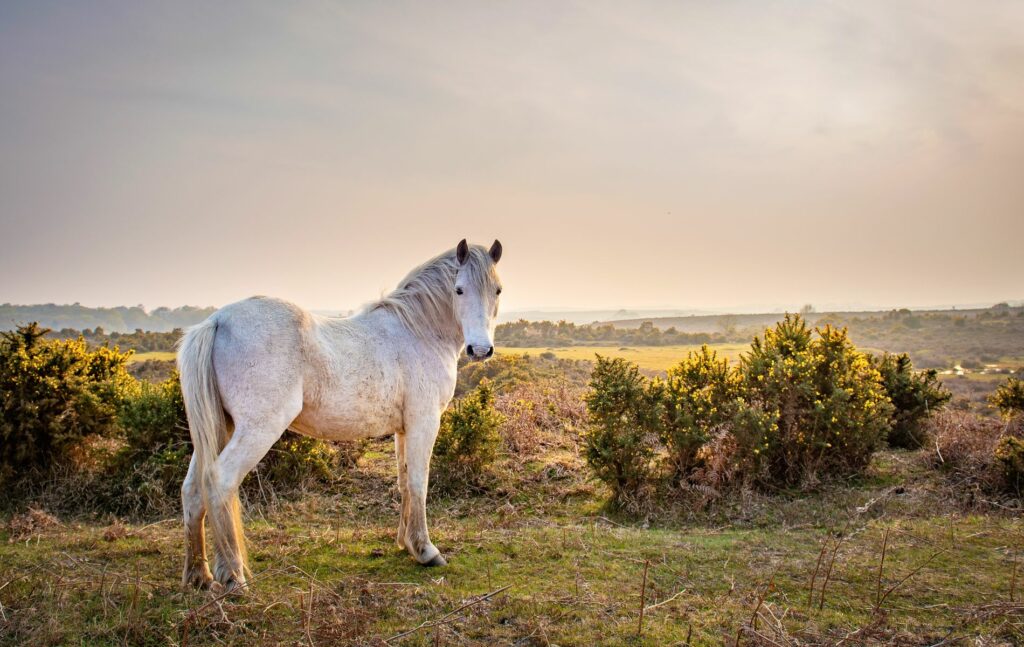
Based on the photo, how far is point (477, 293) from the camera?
4602 mm

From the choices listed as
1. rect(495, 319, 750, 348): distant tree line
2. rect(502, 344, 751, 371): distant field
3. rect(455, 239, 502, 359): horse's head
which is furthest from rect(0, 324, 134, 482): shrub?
rect(495, 319, 750, 348): distant tree line

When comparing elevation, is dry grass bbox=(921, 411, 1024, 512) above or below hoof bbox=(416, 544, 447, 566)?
above

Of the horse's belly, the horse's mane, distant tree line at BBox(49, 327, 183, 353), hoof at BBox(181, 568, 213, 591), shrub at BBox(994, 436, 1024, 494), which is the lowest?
hoof at BBox(181, 568, 213, 591)

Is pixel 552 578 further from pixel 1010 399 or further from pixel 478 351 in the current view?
pixel 1010 399

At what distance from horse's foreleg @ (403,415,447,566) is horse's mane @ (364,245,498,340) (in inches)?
31.4

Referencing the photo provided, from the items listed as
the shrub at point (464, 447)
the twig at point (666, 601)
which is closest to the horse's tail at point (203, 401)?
the twig at point (666, 601)

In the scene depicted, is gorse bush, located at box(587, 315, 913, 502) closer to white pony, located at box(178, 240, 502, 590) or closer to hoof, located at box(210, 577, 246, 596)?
white pony, located at box(178, 240, 502, 590)

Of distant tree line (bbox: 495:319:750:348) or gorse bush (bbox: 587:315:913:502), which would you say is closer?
gorse bush (bbox: 587:315:913:502)

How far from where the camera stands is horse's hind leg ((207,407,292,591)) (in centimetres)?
348

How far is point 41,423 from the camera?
20.7 feet

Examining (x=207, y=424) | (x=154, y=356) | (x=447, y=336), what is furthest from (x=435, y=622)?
(x=154, y=356)

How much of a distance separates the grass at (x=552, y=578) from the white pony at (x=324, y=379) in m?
0.46

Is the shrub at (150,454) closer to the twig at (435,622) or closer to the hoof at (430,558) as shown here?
the hoof at (430,558)

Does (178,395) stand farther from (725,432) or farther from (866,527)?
(866,527)
